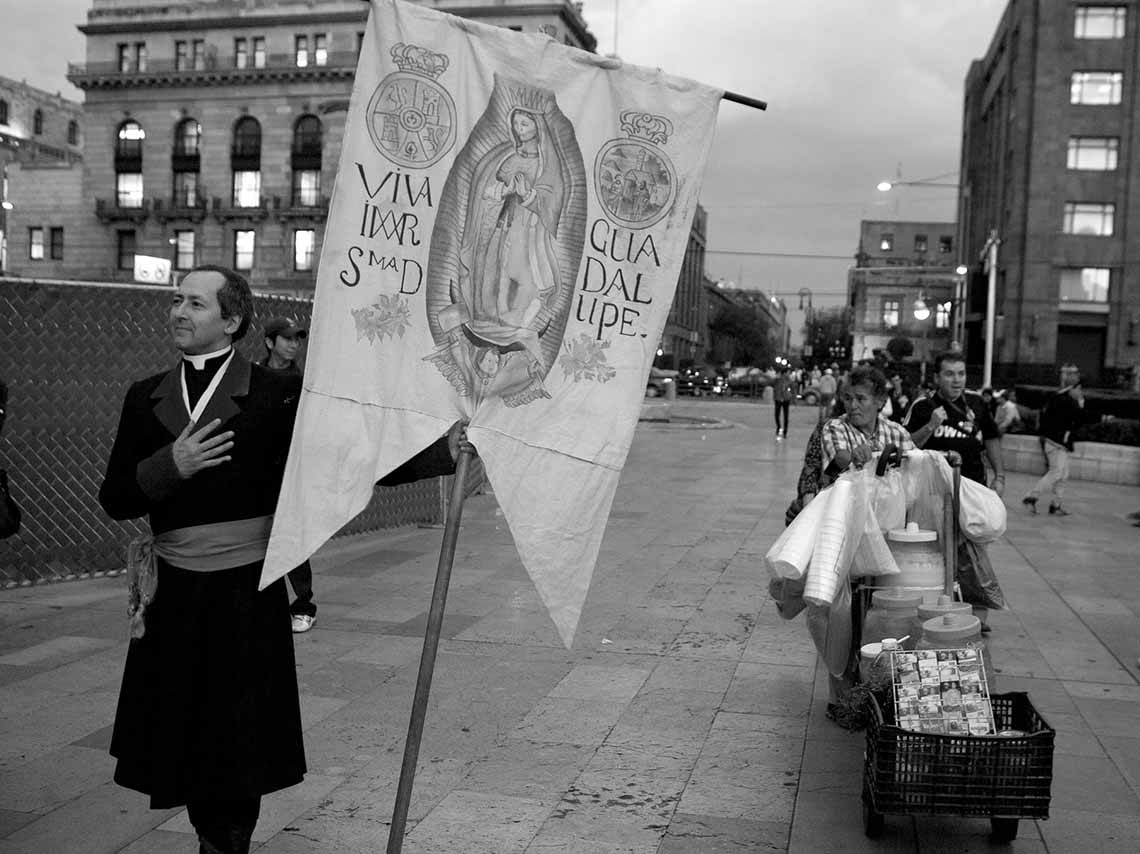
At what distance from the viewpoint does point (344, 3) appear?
59.6 m

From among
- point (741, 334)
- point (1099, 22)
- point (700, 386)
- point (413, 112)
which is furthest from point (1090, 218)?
point (741, 334)

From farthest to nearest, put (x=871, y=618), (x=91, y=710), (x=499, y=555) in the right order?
(x=499, y=555) → (x=91, y=710) → (x=871, y=618)

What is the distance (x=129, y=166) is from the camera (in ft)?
209

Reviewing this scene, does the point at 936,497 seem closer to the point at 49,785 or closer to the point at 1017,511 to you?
the point at 49,785

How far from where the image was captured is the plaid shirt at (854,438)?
5.96 m

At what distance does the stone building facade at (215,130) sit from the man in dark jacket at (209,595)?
57.6 m

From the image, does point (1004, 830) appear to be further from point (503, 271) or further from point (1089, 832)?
point (503, 271)

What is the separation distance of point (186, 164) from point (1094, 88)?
4545 centimetres

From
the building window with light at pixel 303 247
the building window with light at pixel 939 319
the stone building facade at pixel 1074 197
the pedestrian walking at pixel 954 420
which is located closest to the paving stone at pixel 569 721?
the pedestrian walking at pixel 954 420

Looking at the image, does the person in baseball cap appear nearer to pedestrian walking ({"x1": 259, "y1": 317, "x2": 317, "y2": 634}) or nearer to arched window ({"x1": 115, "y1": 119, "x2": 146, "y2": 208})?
pedestrian walking ({"x1": 259, "y1": 317, "x2": 317, "y2": 634})

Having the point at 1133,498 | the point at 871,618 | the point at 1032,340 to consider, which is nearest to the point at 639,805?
the point at 871,618

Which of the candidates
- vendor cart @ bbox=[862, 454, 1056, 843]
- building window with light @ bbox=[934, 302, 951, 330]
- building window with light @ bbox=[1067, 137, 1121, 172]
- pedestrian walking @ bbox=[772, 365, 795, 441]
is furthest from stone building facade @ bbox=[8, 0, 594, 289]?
vendor cart @ bbox=[862, 454, 1056, 843]

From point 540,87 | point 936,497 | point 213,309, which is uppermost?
point 540,87

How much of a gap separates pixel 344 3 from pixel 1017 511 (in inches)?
2075
